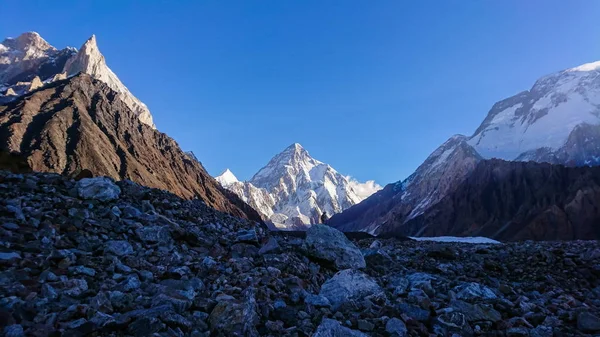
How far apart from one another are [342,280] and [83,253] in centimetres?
483

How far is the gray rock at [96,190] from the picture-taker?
988cm

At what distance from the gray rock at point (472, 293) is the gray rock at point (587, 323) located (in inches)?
58.9

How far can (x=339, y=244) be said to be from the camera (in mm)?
10094

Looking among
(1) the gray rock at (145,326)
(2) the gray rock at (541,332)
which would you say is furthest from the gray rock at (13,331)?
(2) the gray rock at (541,332)

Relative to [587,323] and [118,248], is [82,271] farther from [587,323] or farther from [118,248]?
[587,323]

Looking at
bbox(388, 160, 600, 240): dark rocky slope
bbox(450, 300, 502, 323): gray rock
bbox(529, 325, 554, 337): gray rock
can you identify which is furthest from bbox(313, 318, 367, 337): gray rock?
bbox(388, 160, 600, 240): dark rocky slope

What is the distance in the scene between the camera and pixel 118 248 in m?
7.36

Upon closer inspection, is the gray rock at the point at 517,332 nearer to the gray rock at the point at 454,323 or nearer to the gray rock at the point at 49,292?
the gray rock at the point at 454,323

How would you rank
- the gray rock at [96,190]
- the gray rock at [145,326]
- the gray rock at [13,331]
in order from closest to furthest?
the gray rock at [13,331]
the gray rock at [145,326]
the gray rock at [96,190]

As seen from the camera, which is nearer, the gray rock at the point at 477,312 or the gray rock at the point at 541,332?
the gray rock at the point at 541,332

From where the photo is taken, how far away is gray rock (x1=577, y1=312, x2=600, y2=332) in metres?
6.20

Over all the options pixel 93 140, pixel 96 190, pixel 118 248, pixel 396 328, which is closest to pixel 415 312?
pixel 396 328

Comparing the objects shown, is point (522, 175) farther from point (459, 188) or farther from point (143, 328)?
point (143, 328)

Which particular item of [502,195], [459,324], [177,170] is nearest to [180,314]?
[459,324]
